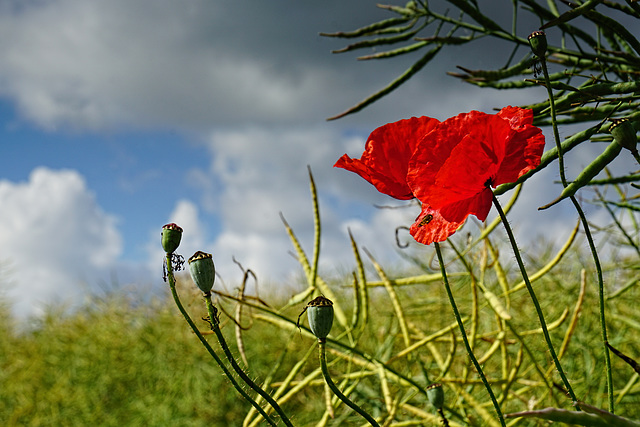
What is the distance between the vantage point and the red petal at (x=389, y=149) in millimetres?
338

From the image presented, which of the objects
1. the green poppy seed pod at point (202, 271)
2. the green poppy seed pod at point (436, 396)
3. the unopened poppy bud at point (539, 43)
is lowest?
the green poppy seed pod at point (436, 396)

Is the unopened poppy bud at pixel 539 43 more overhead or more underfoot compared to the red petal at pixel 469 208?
more overhead

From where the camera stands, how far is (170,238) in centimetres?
28

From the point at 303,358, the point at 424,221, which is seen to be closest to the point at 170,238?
the point at 424,221

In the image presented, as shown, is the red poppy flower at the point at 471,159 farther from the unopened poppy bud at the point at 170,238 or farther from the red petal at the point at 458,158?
the unopened poppy bud at the point at 170,238

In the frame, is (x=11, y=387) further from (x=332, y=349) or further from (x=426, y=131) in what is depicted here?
(x=426, y=131)

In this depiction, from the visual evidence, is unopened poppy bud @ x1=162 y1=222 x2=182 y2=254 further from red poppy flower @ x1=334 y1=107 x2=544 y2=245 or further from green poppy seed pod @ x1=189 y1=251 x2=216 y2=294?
red poppy flower @ x1=334 y1=107 x2=544 y2=245

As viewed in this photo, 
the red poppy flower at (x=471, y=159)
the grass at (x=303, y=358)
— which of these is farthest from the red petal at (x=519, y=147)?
the grass at (x=303, y=358)

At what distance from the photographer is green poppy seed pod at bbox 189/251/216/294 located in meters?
0.28

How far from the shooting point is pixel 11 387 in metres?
1.99

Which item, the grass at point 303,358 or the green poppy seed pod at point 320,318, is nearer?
the green poppy seed pod at point 320,318

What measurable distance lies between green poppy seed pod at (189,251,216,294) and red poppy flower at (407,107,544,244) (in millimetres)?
105

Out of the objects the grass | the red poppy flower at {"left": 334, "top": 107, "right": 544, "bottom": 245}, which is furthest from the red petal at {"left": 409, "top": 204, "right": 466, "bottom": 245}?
the grass

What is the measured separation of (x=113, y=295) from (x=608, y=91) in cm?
191
